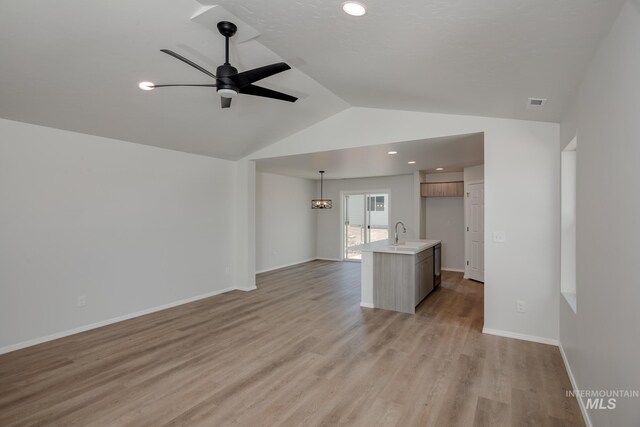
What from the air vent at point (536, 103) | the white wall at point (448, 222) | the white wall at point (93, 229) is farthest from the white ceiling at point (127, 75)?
the white wall at point (448, 222)

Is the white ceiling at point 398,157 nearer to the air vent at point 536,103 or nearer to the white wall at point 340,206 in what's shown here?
the air vent at point 536,103

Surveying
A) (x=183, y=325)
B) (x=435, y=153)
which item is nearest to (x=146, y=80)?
(x=183, y=325)

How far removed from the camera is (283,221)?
27.2 feet

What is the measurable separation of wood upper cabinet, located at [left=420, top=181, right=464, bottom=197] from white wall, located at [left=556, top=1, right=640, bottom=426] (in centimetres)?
495

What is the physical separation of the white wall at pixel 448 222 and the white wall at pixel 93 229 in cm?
525

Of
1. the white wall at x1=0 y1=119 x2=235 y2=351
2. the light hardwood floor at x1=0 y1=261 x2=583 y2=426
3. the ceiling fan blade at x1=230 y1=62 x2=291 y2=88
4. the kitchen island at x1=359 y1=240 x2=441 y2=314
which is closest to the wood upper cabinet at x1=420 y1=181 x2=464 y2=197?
the kitchen island at x1=359 y1=240 x2=441 y2=314

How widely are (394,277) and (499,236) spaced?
1535mm

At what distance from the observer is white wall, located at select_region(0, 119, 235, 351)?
3406 mm

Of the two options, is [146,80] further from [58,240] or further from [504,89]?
[504,89]

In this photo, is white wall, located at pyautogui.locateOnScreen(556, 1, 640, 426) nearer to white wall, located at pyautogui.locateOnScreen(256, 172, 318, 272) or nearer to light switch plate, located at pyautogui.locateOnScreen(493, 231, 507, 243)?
light switch plate, located at pyautogui.locateOnScreen(493, 231, 507, 243)

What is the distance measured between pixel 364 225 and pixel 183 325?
5.89 metres

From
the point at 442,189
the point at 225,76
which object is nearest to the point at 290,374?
the point at 225,76

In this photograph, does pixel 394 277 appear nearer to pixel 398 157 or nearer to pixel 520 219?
pixel 520 219

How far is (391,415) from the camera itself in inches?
89.4
